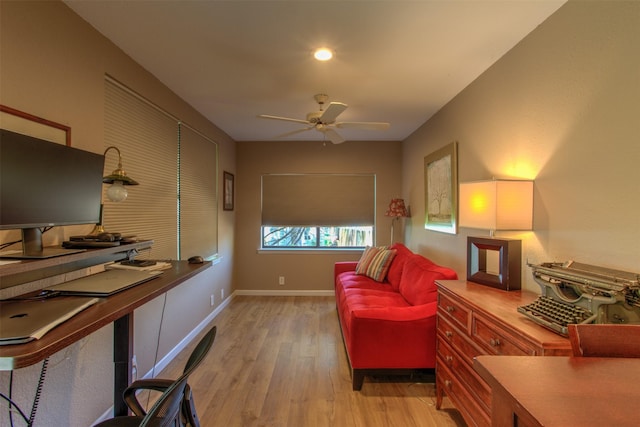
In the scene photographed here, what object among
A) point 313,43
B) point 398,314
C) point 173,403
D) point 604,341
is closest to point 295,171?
point 313,43

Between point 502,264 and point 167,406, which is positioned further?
point 502,264

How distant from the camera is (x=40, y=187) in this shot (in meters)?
1.22

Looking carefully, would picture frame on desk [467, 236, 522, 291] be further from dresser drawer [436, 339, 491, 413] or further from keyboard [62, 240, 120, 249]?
keyboard [62, 240, 120, 249]

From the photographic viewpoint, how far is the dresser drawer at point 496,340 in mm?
1268

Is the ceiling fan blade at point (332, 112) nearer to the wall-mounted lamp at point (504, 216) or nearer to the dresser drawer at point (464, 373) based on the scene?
the wall-mounted lamp at point (504, 216)

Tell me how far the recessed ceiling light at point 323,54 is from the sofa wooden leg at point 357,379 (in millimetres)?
2344

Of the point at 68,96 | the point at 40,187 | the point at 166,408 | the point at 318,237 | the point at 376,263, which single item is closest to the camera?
the point at 166,408

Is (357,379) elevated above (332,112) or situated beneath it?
situated beneath

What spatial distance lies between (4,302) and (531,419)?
1.69 m

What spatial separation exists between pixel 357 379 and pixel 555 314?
1.53m

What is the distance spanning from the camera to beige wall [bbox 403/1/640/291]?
132 centimetres

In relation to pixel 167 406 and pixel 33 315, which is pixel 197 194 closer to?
pixel 33 315

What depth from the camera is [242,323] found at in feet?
12.1

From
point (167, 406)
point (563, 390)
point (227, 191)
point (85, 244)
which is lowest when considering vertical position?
point (167, 406)
